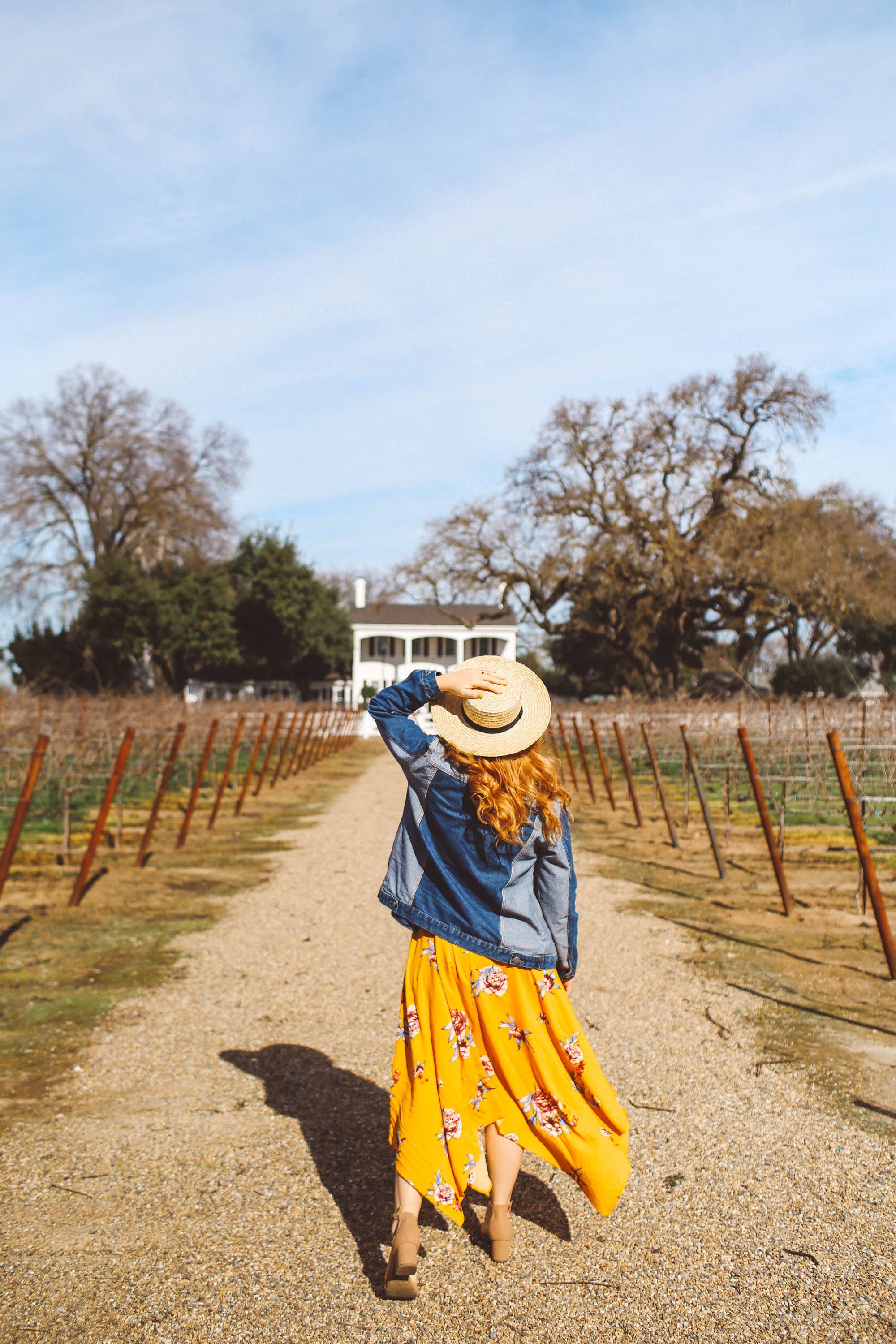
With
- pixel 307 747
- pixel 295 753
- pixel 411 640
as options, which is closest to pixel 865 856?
pixel 295 753

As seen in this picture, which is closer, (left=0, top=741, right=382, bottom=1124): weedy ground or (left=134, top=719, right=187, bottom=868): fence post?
(left=0, top=741, right=382, bottom=1124): weedy ground

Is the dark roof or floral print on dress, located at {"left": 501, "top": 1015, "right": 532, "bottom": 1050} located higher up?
the dark roof

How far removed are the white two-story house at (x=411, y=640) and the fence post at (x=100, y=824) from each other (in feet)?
163

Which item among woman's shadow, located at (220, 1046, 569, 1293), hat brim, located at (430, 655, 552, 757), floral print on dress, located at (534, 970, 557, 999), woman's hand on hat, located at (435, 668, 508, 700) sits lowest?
woman's shadow, located at (220, 1046, 569, 1293)

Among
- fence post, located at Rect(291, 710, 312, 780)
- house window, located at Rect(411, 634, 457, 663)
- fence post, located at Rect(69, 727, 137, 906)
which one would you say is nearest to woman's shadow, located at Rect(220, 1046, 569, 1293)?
fence post, located at Rect(69, 727, 137, 906)

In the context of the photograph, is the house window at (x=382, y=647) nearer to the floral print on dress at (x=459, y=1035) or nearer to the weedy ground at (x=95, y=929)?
the weedy ground at (x=95, y=929)

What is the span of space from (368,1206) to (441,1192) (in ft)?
1.68

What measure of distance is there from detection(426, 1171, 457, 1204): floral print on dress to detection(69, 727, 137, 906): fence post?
6.06 m

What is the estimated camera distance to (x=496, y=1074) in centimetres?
296

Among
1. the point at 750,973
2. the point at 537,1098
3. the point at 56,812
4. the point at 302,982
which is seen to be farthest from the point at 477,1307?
the point at 56,812

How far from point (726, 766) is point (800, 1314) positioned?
9546 millimetres

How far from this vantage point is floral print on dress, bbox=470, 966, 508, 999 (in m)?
2.93

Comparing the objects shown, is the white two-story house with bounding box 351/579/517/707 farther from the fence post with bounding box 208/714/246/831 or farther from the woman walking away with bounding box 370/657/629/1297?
the woman walking away with bounding box 370/657/629/1297

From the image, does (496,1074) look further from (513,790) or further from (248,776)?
(248,776)
